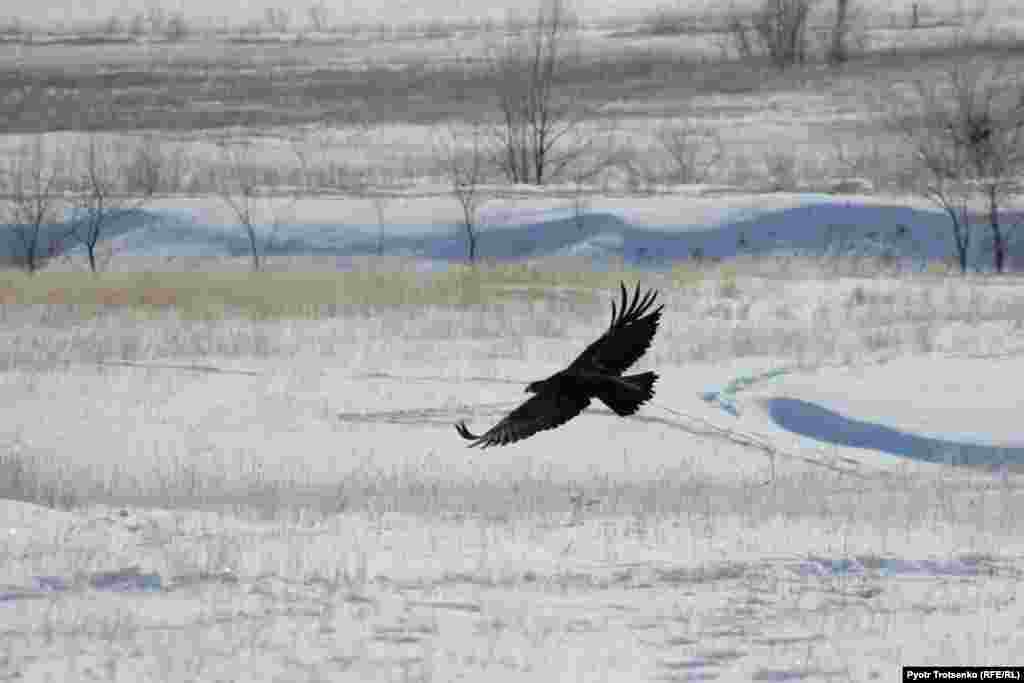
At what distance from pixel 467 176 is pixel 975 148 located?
29.0 ft

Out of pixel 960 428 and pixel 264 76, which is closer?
pixel 960 428

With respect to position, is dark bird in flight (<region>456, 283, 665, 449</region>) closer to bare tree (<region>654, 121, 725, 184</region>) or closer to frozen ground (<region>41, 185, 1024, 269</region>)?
frozen ground (<region>41, 185, 1024, 269</region>)

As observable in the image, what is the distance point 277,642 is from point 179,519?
291cm

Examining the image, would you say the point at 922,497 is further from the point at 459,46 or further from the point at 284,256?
the point at 459,46

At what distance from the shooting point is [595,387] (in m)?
8.46

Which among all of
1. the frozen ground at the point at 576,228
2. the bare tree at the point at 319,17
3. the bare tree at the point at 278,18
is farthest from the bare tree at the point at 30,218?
the bare tree at the point at 319,17

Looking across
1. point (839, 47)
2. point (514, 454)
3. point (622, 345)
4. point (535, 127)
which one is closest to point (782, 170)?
point (535, 127)

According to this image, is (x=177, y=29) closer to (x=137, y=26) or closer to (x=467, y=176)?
(x=137, y=26)

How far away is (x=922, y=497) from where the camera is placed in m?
12.6

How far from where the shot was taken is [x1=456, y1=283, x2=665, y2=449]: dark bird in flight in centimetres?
832

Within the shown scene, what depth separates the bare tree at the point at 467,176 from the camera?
1111 inches

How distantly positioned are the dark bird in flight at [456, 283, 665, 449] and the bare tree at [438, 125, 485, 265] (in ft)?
60.3

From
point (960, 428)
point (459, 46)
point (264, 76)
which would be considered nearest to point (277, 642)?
point (960, 428)

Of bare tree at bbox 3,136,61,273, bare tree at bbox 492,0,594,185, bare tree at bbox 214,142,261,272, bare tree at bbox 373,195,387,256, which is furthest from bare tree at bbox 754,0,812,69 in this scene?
bare tree at bbox 3,136,61,273
